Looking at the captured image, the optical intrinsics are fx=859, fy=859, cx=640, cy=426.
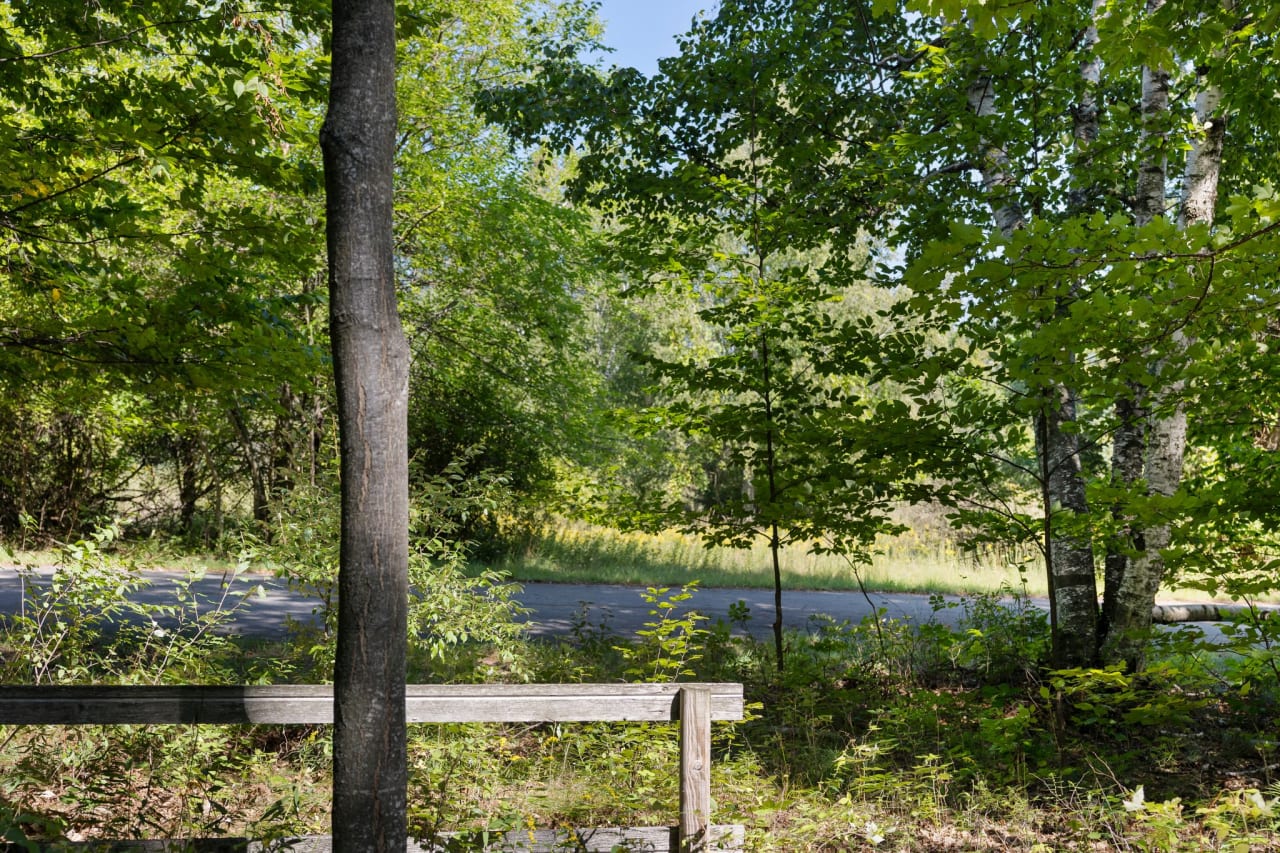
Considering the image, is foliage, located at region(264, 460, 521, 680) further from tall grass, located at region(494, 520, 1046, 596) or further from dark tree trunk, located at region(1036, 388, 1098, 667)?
tall grass, located at region(494, 520, 1046, 596)

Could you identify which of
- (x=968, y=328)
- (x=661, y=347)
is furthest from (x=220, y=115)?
(x=661, y=347)

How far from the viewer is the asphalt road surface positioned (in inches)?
380

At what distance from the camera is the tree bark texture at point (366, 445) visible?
286 cm

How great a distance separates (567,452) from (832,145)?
9.80 m

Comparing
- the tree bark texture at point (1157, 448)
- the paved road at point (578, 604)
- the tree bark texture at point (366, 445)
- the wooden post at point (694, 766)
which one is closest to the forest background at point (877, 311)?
the tree bark texture at point (1157, 448)

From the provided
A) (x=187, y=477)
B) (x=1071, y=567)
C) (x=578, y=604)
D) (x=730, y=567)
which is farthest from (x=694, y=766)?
(x=187, y=477)

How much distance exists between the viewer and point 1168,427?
6.51 metres

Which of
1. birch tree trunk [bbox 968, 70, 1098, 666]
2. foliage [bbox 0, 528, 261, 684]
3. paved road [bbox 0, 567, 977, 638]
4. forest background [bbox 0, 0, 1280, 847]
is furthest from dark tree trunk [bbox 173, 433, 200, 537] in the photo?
birch tree trunk [bbox 968, 70, 1098, 666]

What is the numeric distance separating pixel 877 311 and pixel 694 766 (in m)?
5.58

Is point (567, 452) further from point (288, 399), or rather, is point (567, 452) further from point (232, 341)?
point (232, 341)

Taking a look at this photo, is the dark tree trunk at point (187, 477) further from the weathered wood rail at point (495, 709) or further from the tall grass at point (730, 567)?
the weathered wood rail at point (495, 709)

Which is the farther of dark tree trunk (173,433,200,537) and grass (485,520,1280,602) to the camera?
dark tree trunk (173,433,200,537)

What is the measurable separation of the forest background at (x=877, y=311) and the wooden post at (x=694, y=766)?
3.17 ft

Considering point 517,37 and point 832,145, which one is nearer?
point 832,145
